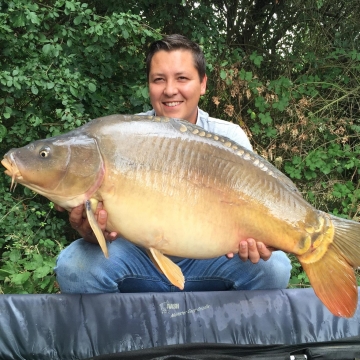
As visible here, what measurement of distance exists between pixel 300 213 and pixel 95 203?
1.72 feet

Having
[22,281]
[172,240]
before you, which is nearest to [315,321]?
[172,240]

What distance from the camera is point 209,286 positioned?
1.61 m

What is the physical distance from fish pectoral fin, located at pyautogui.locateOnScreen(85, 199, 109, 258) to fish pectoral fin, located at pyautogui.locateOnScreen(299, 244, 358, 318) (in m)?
0.52

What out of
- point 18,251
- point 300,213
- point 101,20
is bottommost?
point 18,251

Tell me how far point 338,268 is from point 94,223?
630mm

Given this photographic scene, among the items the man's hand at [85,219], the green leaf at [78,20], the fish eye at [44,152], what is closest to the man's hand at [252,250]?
the man's hand at [85,219]

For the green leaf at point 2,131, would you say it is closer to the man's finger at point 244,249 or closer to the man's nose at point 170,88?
the man's nose at point 170,88

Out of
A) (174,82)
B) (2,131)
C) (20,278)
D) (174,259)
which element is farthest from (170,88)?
(2,131)

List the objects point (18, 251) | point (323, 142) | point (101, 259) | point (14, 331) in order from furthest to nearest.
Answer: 1. point (323, 142)
2. point (18, 251)
3. point (101, 259)
4. point (14, 331)

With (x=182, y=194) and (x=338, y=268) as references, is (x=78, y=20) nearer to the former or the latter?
(x=182, y=194)

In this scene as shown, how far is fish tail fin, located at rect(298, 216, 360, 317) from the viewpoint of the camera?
47.4 inches

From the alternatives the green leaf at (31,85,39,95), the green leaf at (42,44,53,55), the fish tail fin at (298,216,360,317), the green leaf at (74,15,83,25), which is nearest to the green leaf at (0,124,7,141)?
the green leaf at (31,85,39,95)

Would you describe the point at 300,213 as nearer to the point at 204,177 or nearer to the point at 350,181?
the point at 204,177

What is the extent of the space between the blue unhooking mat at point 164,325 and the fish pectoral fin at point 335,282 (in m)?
0.24
